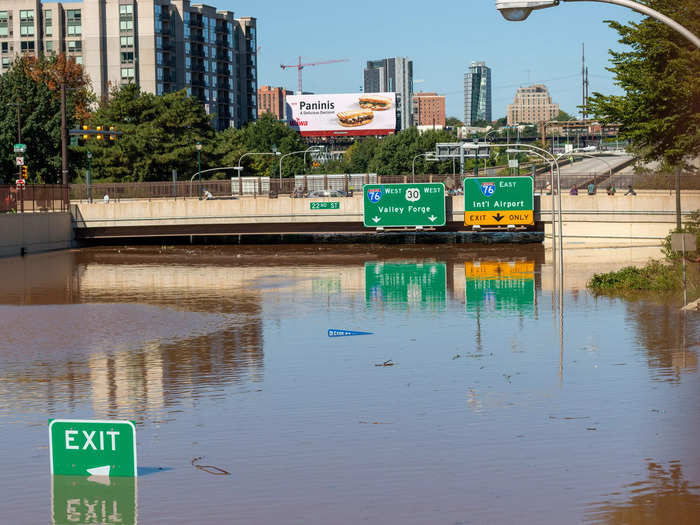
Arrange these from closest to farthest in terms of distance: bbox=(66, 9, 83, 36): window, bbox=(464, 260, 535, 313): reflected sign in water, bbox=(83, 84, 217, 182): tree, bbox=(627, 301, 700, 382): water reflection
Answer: bbox=(627, 301, 700, 382): water reflection < bbox=(464, 260, 535, 313): reflected sign in water < bbox=(83, 84, 217, 182): tree < bbox=(66, 9, 83, 36): window

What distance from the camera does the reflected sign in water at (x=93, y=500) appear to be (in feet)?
41.0

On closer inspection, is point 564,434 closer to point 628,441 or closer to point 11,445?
point 628,441

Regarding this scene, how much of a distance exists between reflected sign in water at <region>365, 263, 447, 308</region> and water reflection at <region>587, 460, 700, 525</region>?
24784 millimetres

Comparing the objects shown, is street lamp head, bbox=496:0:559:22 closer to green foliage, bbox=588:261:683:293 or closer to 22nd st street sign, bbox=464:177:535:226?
green foliage, bbox=588:261:683:293

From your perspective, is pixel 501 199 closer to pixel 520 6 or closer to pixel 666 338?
pixel 666 338

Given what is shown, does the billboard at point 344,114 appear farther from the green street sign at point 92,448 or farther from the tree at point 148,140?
the green street sign at point 92,448

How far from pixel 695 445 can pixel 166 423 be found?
A: 8864mm

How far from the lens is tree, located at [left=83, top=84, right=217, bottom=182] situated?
4220 inches

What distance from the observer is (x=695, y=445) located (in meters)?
15.5

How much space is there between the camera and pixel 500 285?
46969 millimetres

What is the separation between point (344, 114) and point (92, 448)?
16021 cm

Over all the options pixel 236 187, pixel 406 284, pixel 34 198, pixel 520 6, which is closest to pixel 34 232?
pixel 34 198

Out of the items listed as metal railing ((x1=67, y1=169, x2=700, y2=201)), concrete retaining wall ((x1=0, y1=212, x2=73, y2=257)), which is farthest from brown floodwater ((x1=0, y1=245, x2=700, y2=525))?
metal railing ((x1=67, y1=169, x2=700, y2=201))

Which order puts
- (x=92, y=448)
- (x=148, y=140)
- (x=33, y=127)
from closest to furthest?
(x=92, y=448) → (x=33, y=127) → (x=148, y=140)
